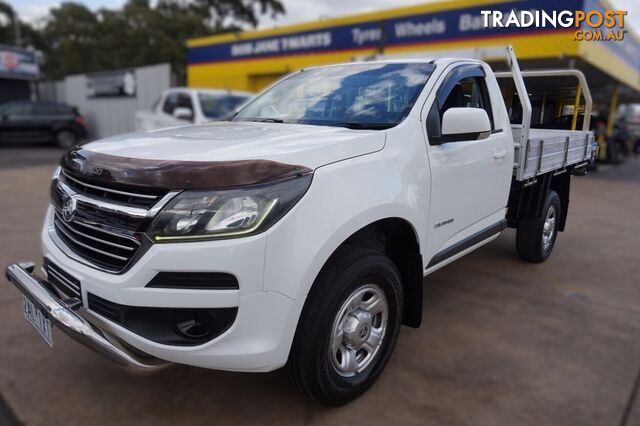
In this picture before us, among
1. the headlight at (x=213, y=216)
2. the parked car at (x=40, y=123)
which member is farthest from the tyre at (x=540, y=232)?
the parked car at (x=40, y=123)

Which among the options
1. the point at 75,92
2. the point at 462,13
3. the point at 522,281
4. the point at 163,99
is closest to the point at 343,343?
the point at 522,281

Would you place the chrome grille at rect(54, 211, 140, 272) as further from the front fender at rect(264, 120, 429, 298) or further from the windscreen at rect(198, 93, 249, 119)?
the windscreen at rect(198, 93, 249, 119)

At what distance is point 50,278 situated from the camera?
8.23 feet

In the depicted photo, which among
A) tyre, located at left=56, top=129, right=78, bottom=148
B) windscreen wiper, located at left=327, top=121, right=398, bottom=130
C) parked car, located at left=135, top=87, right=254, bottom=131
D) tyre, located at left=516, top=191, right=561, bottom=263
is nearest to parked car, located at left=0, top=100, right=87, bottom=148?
tyre, located at left=56, top=129, right=78, bottom=148

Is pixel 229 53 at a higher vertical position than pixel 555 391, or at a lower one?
higher

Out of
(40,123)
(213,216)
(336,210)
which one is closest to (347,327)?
(336,210)

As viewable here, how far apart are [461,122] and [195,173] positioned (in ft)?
5.14

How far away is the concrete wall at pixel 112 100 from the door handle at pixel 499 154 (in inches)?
601

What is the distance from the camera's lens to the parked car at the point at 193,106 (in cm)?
941

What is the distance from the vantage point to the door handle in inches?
137

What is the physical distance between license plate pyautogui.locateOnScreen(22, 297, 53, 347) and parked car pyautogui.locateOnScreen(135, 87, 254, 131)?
6772 mm

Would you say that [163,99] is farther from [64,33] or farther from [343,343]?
[64,33]

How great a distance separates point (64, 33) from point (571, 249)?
1271 inches

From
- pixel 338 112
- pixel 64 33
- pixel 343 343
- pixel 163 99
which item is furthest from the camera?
pixel 64 33
